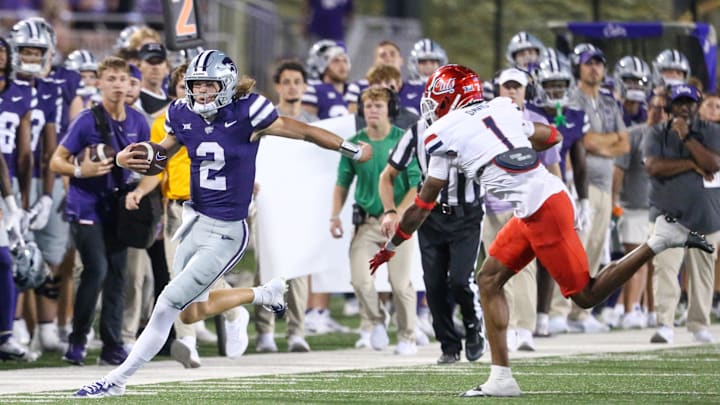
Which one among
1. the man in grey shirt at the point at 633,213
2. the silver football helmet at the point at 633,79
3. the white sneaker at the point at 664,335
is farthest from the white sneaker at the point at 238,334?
the silver football helmet at the point at 633,79

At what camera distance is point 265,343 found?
1295cm

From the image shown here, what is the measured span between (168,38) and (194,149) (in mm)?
2976

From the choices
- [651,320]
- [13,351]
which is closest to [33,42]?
[13,351]

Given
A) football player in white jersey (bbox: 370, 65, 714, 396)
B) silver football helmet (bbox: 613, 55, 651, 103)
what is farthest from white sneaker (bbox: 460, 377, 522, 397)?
silver football helmet (bbox: 613, 55, 651, 103)

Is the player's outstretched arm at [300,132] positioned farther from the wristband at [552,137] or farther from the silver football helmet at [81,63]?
the silver football helmet at [81,63]

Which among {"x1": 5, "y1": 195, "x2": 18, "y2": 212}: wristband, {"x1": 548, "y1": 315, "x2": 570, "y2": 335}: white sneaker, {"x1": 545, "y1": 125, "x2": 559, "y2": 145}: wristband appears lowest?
{"x1": 548, "y1": 315, "x2": 570, "y2": 335}: white sneaker

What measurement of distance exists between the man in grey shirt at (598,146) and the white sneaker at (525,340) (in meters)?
1.96

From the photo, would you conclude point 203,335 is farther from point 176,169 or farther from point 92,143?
point 92,143

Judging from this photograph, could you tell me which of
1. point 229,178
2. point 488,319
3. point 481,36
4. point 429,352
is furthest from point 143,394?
point 481,36

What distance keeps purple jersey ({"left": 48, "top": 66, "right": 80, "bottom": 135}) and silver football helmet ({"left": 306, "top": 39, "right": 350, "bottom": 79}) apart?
7.85 feet

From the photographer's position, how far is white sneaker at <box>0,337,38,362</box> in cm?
1190

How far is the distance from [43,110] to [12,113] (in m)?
0.50

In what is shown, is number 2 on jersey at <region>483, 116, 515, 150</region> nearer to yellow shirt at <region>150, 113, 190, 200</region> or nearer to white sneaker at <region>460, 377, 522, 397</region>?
white sneaker at <region>460, 377, 522, 397</region>

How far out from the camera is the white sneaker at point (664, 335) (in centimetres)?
1327
